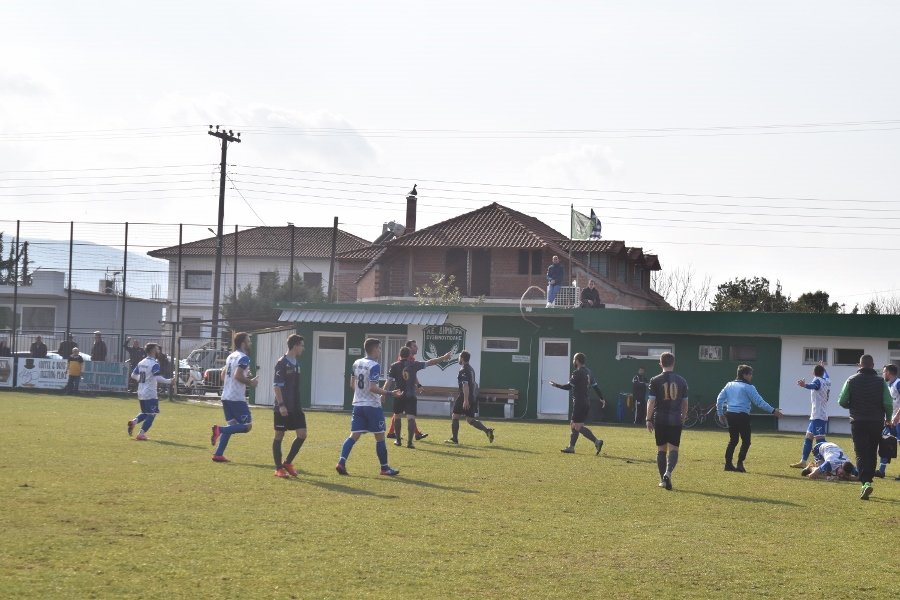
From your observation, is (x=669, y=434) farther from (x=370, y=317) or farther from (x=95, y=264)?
(x=95, y=264)

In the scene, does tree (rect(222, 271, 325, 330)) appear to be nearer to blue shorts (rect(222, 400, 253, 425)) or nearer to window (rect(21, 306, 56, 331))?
window (rect(21, 306, 56, 331))

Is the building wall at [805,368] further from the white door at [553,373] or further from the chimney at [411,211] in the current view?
the chimney at [411,211]

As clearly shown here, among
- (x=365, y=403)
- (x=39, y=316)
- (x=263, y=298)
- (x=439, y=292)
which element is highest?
(x=439, y=292)

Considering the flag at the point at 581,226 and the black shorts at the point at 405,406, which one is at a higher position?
the flag at the point at 581,226

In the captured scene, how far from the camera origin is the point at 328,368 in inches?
1535

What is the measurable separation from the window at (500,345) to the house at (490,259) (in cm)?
2123

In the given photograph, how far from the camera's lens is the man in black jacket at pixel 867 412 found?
598 inches

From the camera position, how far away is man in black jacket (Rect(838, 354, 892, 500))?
15.2 m

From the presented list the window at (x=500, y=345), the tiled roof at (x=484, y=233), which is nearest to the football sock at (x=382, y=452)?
the window at (x=500, y=345)

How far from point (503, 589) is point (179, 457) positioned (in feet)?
33.4

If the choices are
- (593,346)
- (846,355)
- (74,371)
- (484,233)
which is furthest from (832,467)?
(484,233)

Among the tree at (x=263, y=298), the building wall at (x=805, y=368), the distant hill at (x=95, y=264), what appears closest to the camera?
the building wall at (x=805, y=368)

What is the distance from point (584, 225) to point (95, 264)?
80.8 ft

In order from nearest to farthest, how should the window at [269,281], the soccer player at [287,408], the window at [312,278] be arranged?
the soccer player at [287,408] < the window at [269,281] < the window at [312,278]
